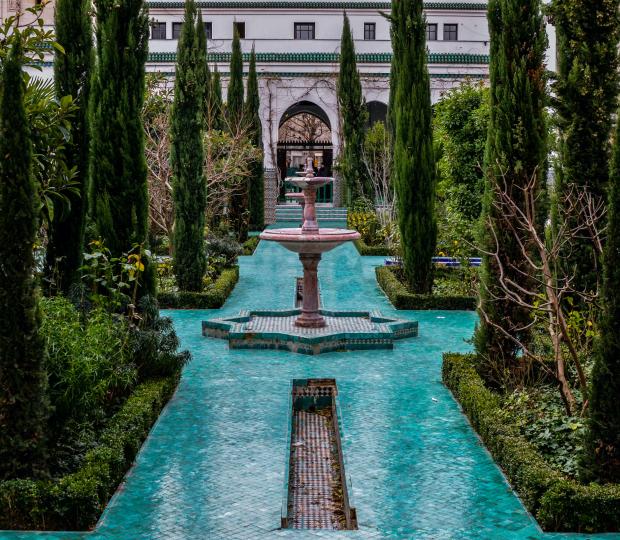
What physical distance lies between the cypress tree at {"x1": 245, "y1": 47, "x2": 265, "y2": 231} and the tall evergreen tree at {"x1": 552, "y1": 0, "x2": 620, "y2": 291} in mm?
16908

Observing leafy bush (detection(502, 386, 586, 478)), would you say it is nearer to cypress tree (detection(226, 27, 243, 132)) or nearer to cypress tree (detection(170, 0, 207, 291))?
cypress tree (detection(170, 0, 207, 291))

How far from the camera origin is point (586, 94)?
9508 mm

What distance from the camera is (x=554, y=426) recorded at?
6.76 meters

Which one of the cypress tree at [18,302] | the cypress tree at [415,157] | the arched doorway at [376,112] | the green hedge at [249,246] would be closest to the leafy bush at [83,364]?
the cypress tree at [18,302]

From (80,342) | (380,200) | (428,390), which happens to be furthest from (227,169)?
(80,342)

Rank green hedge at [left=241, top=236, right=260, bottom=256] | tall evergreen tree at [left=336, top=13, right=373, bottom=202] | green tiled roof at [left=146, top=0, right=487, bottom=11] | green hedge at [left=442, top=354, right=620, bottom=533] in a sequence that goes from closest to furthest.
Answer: green hedge at [left=442, top=354, right=620, bottom=533] → green hedge at [left=241, top=236, right=260, bottom=256] → tall evergreen tree at [left=336, top=13, right=373, bottom=202] → green tiled roof at [left=146, top=0, right=487, bottom=11]

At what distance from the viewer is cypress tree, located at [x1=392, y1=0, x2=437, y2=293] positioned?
14375 mm

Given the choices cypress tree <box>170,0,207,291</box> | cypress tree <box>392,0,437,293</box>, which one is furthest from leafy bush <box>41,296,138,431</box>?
cypress tree <box>392,0,437,293</box>

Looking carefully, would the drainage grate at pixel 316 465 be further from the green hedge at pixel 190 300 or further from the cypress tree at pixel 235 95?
the cypress tree at pixel 235 95

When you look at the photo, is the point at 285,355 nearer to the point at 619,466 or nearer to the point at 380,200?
the point at 619,466

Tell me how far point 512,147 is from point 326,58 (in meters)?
25.5

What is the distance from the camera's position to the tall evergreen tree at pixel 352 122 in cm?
2622

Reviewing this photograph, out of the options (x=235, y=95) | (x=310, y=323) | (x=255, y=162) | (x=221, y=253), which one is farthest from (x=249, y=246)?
(x=310, y=323)

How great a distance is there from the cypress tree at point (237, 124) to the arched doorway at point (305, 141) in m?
5.21
